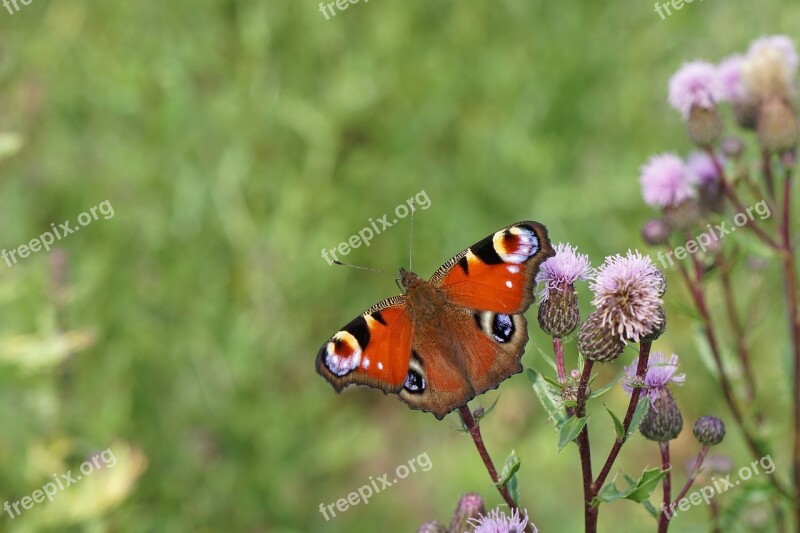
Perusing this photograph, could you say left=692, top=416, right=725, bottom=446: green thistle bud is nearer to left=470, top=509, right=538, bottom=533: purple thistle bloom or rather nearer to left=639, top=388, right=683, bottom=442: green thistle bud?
left=639, top=388, right=683, bottom=442: green thistle bud

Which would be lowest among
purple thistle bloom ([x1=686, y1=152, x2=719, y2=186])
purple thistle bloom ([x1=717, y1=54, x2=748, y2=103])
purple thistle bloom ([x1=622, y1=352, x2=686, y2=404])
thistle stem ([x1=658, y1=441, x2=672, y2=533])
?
thistle stem ([x1=658, y1=441, x2=672, y2=533])

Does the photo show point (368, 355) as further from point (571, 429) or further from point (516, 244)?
point (571, 429)

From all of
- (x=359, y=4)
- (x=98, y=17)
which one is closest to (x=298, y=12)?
(x=359, y=4)

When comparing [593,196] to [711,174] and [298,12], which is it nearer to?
[711,174]

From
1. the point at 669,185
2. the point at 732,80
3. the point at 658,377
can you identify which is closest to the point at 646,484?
the point at 658,377

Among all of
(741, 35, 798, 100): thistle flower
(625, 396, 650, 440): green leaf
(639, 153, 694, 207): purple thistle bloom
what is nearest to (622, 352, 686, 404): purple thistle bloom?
(625, 396, 650, 440): green leaf

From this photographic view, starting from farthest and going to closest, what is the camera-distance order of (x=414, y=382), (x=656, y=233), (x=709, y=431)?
(x=656, y=233)
(x=414, y=382)
(x=709, y=431)
